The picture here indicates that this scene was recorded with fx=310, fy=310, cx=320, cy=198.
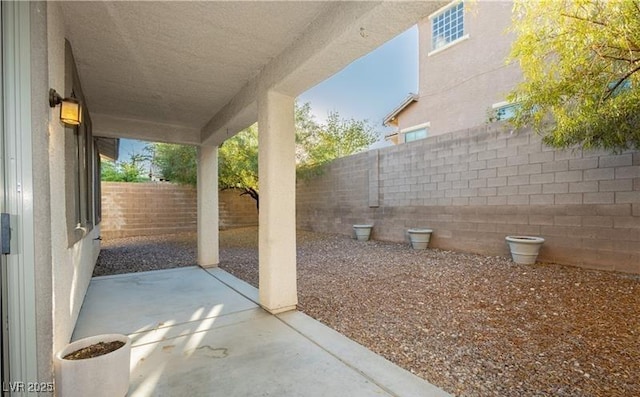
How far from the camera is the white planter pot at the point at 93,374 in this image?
173 centimetres

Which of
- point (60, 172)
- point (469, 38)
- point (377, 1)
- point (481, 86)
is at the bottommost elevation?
point (60, 172)

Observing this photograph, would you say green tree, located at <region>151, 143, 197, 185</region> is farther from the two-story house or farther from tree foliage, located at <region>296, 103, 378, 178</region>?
the two-story house

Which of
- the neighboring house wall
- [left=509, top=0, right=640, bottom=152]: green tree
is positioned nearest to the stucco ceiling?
[left=509, top=0, right=640, bottom=152]: green tree

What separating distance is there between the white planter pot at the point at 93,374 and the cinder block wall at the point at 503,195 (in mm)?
6293

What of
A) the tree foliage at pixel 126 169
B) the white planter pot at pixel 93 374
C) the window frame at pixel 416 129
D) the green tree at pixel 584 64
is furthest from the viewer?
the tree foliage at pixel 126 169

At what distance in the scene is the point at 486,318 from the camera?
3291 millimetres

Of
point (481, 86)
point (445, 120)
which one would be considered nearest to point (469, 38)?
point (481, 86)

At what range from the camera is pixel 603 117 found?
3.56 meters

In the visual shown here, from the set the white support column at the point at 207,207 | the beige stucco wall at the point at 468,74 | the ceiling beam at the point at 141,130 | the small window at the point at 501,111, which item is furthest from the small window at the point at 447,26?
the ceiling beam at the point at 141,130

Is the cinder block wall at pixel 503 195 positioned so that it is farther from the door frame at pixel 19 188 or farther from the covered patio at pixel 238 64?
the door frame at pixel 19 188

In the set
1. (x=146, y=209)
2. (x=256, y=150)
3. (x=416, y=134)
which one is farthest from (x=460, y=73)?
(x=146, y=209)

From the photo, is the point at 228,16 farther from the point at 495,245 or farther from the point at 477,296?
the point at 495,245

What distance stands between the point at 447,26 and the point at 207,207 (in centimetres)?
1035

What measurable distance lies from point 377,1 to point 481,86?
9346 mm
